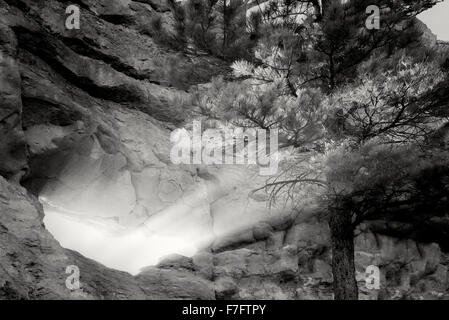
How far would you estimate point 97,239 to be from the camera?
22.3 feet

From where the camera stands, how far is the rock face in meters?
5.23

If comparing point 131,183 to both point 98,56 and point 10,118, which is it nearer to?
point 10,118

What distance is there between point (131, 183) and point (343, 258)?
3922 millimetres

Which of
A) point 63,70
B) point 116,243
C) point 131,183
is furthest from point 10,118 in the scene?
point 116,243

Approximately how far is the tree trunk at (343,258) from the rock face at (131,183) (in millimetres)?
1880

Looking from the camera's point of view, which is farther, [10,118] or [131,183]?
[131,183]

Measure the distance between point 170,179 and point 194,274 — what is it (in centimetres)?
198

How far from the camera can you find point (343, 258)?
5.04 metres

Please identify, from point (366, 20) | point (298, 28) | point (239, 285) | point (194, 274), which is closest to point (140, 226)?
point (194, 274)

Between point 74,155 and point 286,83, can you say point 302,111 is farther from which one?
point 74,155

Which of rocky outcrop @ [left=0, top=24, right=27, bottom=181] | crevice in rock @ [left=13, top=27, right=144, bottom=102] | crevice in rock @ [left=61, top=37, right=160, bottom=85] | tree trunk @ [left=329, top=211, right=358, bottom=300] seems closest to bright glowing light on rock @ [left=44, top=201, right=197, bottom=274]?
rocky outcrop @ [left=0, top=24, right=27, bottom=181]

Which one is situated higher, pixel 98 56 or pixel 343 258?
pixel 98 56

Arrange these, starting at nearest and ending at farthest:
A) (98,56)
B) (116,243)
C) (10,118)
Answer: (10,118)
(116,243)
(98,56)

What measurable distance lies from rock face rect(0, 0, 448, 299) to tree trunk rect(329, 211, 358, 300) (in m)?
1.88
